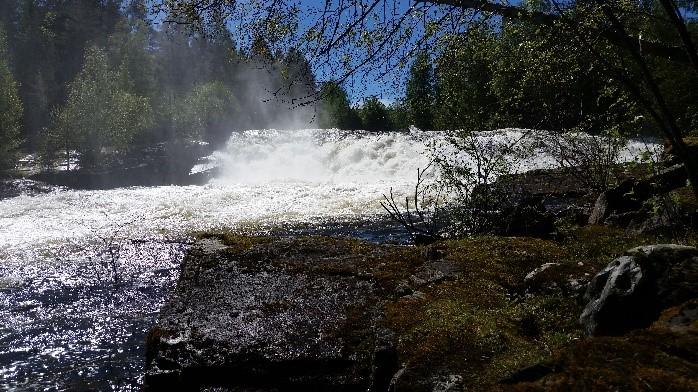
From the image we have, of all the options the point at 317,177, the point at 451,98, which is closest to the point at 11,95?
the point at 317,177

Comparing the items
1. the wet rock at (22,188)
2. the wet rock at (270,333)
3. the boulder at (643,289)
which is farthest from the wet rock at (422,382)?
the wet rock at (22,188)

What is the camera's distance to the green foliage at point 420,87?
16.2 ft

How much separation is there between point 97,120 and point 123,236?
94.0ft

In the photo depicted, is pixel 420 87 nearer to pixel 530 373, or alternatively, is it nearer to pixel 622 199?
pixel 622 199

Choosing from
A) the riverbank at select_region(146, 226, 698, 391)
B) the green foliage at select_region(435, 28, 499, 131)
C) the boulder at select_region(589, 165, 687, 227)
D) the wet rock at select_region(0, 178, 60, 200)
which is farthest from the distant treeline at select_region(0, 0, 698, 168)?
the wet rock at select_region(0, 178, 60, 200)

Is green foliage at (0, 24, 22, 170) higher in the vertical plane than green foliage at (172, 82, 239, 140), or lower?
lower

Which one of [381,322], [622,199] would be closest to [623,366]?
[381,322]

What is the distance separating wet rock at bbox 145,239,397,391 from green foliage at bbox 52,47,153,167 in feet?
122

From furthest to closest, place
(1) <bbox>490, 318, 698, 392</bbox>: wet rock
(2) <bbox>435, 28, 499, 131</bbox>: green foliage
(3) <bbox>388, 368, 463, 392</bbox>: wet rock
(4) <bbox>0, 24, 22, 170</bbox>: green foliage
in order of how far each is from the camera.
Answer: (4) <bbox>0, 24, 22, 170</bbox>: green foliage, (2) <bbox>435, 28, 499, 131</bbox>: green foliage, (3) <bbox>388, 368, 463, 392</bbox>: wet rock, (1) <bbox>490, 318, 698, 392</bbox>: wet rock

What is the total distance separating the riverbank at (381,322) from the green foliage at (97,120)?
3712 centimetres

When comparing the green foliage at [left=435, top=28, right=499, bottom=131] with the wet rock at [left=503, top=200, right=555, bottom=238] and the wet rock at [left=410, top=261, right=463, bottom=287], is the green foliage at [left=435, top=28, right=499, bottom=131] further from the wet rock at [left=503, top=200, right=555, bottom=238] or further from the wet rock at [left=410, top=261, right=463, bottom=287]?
the wet rock at [left=410, top=261, right=463, bottom=287]

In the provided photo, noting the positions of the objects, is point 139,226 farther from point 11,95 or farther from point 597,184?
point 11,95

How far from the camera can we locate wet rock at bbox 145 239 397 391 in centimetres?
286

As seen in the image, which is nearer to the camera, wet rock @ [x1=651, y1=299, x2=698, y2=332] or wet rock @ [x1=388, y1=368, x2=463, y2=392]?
wet rock @ [x1=651, y1=299, x2=698, y2=332]
